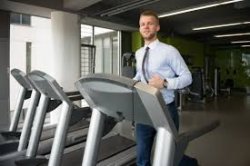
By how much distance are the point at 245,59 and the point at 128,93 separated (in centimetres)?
1497

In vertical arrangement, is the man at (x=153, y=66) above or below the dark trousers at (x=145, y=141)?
above

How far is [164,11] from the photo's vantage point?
762cm

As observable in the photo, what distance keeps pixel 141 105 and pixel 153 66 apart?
2.41 feet

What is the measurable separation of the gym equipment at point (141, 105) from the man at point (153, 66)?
19.1 inches

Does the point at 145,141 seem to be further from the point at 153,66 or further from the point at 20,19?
the point at 20,19

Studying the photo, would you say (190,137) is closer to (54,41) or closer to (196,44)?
(54,41)

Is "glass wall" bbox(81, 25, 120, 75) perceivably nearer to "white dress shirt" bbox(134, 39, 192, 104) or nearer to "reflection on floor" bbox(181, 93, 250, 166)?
"reflection on floor" bbox(181, 93, 250, 166)

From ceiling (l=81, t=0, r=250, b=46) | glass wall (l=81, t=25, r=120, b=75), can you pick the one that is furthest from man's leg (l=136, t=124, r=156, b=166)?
glass wall (l=81, t=25, r=120, b=75)

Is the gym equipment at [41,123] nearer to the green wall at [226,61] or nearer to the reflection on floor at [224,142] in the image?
the reflection on floor at [224,142]

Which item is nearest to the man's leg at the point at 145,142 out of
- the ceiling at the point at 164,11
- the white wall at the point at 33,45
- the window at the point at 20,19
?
the ceiling at the point at 164,11

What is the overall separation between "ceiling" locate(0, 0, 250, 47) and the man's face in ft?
13.1

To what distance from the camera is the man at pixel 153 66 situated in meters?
1.83

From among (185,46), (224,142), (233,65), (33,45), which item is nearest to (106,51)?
(33,45)

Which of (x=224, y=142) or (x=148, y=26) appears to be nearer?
(x=148, y=26)
